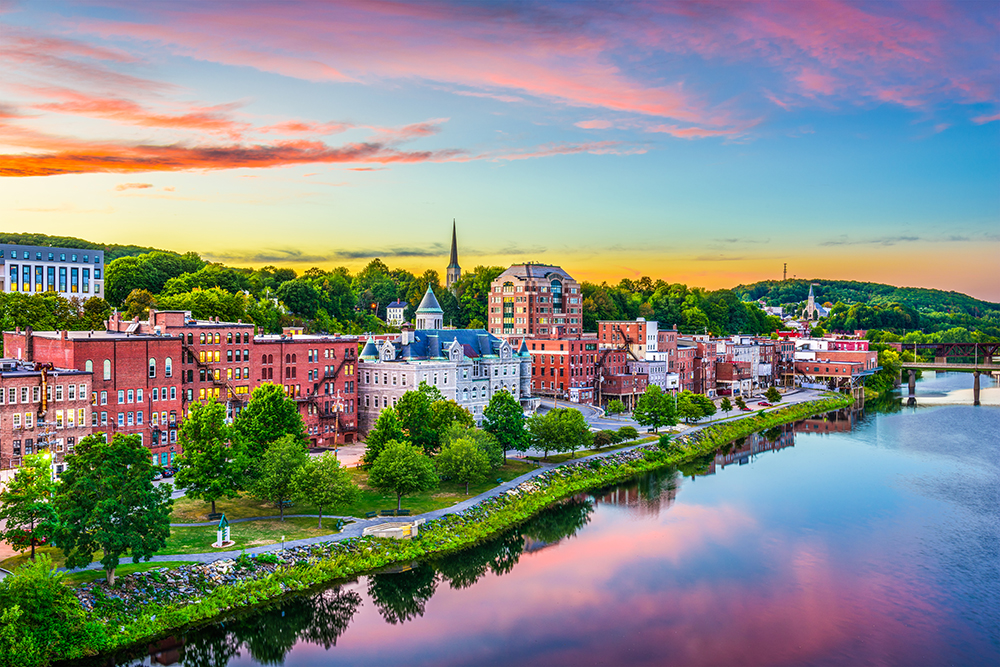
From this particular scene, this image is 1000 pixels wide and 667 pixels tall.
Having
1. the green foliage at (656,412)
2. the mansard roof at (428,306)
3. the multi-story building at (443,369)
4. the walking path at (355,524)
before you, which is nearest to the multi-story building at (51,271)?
the mansard roof at (428,306)

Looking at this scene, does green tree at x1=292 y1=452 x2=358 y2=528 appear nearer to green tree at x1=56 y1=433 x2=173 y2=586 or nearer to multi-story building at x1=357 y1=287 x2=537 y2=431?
green tree at x1=56 y1=433 x2=173 y2=586

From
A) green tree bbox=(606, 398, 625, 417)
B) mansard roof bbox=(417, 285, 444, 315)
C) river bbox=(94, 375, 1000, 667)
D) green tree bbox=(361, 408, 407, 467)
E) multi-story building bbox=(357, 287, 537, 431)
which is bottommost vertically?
river bbox=(94, 375, 1000, 667)

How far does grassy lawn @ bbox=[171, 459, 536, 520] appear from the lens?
167 ft

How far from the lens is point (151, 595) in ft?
127

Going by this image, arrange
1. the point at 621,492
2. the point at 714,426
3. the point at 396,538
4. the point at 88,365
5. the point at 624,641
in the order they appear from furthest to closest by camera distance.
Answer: the point at 714,426, the point at 621,492, the point at 88,365, the point at 396,538, the point at 624,641

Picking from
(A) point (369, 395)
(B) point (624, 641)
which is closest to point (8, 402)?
(A) point (369, 395)

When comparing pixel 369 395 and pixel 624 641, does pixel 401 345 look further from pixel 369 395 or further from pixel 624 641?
pixel 624 641

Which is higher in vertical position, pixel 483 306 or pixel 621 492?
pixel 483 306

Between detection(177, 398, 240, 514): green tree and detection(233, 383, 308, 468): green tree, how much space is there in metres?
3.15

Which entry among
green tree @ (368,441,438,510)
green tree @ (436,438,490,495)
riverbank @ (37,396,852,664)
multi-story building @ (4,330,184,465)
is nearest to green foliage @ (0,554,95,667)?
riverbank @ (37,396,852,664)

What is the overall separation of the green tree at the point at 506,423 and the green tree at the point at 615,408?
3294cm

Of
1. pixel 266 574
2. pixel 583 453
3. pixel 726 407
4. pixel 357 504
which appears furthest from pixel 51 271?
pixel 726 407

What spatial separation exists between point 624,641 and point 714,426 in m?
62.8

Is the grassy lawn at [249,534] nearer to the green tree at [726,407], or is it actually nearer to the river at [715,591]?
the river at [715,591]
